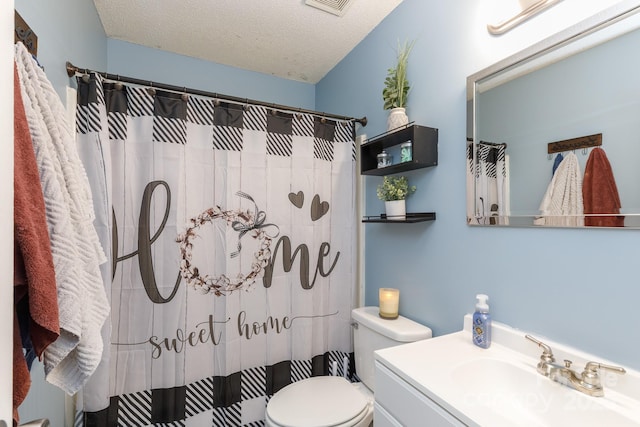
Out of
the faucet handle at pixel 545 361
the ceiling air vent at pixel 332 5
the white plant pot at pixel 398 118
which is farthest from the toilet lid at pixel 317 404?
the ceiling air vent at pixel 332 5

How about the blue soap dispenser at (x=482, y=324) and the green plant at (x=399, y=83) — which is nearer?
the blue soap dispenser at (x=482, y=324)

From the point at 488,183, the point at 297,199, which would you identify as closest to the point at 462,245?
the point at 488,183

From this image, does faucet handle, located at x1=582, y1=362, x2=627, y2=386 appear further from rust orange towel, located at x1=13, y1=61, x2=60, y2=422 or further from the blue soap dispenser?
rust orange towel, located at x1=13, y1=61, x2=60, y2=422

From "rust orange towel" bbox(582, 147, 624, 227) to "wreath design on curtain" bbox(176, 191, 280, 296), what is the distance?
1.31 meters

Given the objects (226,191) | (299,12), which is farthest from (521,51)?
(226,191)

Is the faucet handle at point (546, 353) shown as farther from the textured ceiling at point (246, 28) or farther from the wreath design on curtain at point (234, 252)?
the textured ceiling at point (246, 28)

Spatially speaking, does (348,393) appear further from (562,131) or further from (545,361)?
(562,131)

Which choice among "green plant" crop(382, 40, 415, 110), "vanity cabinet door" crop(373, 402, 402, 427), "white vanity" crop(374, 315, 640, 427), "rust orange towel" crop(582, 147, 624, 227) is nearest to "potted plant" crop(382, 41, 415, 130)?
"green plant" crop(382, 40, 415, 110)

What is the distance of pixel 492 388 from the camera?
0.94m

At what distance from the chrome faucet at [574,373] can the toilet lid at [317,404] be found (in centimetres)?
73

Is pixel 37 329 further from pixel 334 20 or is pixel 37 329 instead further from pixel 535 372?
pixel 334 20

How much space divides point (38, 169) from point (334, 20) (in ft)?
5.32

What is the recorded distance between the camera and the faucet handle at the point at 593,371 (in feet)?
2.59

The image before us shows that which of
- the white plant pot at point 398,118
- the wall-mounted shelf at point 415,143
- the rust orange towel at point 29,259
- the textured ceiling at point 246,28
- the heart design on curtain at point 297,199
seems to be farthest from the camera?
the heart design on curtain at point 297,199
